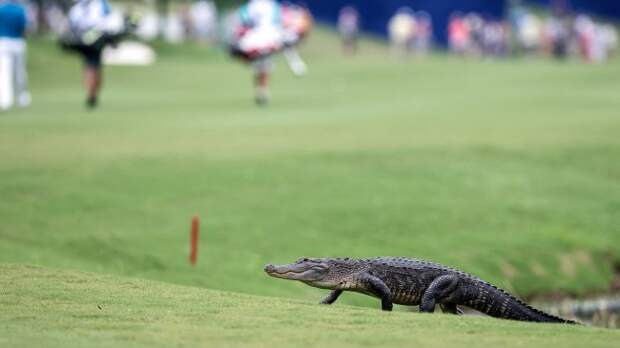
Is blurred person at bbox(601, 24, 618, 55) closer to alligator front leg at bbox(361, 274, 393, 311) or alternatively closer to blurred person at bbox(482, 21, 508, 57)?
blurred person at bbox(482, 21, 508, 57)

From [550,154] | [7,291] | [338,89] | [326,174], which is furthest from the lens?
[338,89]

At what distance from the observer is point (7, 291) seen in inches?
475

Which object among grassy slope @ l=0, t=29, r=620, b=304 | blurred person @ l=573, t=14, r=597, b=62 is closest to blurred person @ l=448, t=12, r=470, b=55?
blurred person @ l=573, t=14, r=597, b=62

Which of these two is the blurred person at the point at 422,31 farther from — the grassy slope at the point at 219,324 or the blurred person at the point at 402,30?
the grassy slope at the point at 219,324

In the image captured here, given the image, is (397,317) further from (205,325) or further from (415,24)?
(415,24)

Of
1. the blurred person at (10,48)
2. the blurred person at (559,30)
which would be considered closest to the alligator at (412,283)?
the blurred person at (10,48)

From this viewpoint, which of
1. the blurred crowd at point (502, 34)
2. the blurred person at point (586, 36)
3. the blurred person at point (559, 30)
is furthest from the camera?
the blurred person at point (559, 30)

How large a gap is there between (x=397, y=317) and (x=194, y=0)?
6679 centimetres

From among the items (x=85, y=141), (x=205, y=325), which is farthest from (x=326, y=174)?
(x=205, y=325)

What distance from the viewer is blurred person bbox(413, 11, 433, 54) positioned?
251ft

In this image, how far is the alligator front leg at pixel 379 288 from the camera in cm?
1181

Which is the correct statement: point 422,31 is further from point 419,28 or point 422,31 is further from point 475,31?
point 475,31

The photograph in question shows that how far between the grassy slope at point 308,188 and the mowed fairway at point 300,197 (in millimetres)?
Answer: 48

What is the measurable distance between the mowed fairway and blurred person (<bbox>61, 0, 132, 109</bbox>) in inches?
56.3
